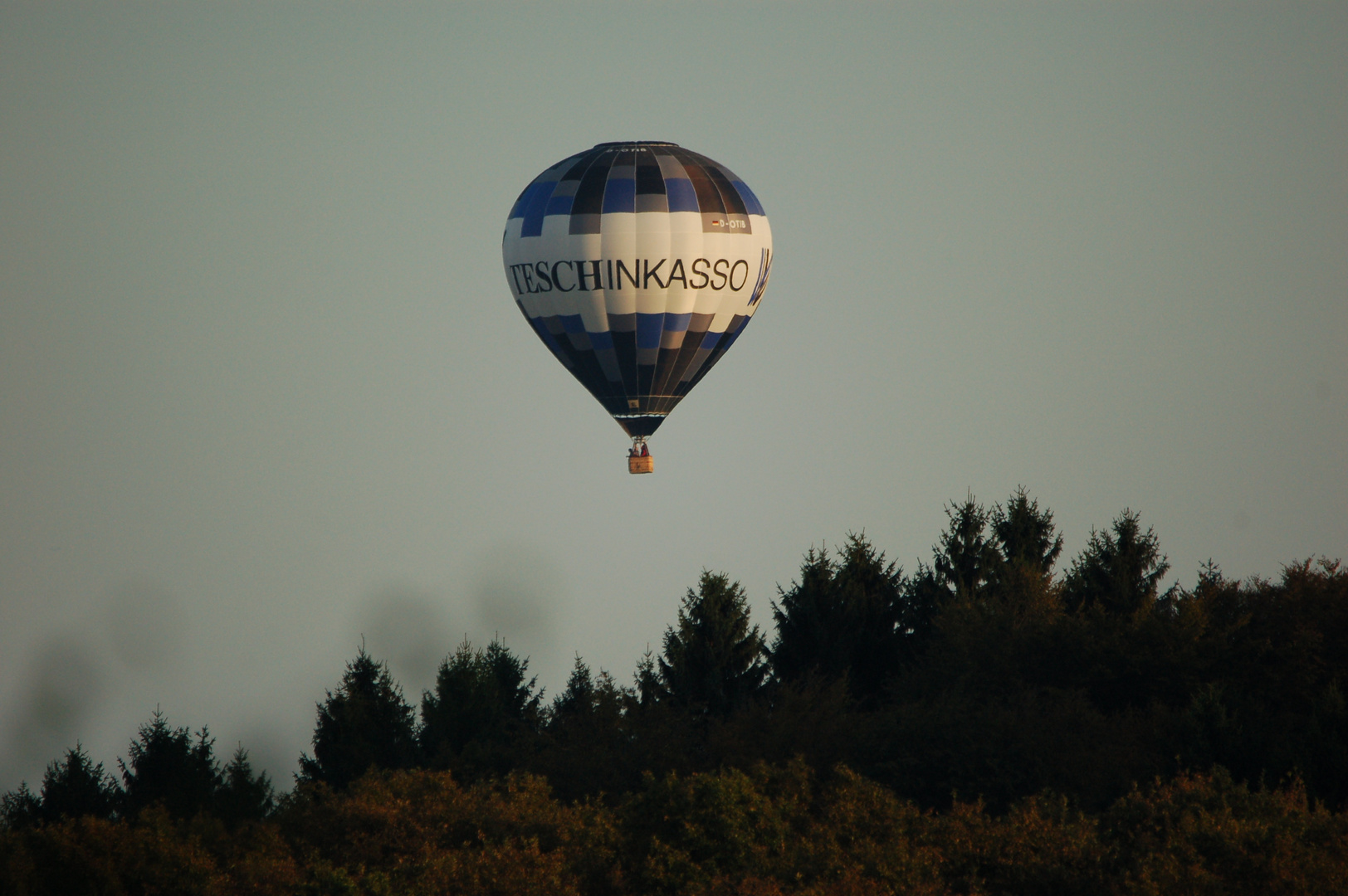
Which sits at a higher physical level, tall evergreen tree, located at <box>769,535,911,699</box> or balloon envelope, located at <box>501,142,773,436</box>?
balloon envelope, located at <box>501,142,773,436</box>

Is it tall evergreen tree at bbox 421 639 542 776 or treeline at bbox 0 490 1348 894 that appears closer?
→ treeline at bbox 0 490 1348 894

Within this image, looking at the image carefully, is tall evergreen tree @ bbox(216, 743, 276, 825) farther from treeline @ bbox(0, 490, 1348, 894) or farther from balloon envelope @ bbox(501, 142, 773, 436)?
balloon envelope @ bbox(501, 142, 773, 436)

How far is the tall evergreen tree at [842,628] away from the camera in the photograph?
7050cm

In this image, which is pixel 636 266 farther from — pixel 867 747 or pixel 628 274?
pixel 867 747

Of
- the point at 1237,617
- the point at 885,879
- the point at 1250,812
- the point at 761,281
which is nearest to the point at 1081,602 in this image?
the point at 1237,617

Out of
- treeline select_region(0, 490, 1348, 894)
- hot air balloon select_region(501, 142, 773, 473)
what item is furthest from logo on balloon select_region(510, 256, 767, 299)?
treeline select_region(0, 490, 1348, 894)

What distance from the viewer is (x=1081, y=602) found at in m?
68.8

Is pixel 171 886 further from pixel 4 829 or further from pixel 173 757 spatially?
pixel 173 757

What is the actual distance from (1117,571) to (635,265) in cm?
1872

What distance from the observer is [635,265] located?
221 feet

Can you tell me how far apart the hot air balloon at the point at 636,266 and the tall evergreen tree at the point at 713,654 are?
19.9ft

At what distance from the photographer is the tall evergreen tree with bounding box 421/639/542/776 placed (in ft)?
224

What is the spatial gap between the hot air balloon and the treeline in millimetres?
7652

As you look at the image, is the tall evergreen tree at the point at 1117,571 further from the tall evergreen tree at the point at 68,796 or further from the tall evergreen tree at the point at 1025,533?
the tall evergreen tree at the point at 68,796
